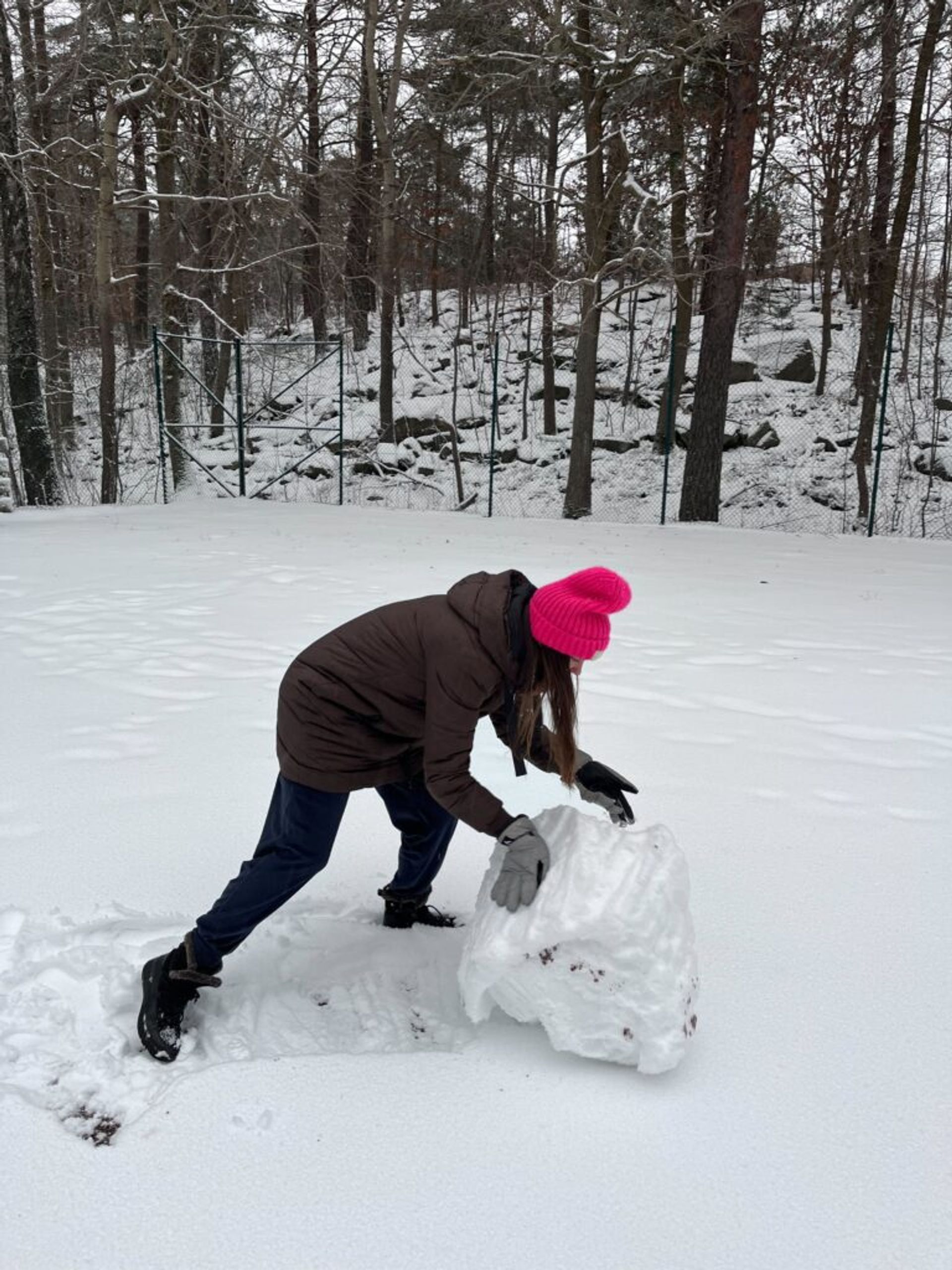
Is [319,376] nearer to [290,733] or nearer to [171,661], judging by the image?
[171,661]

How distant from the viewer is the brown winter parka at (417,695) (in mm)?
1967

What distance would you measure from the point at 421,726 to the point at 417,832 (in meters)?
0.45

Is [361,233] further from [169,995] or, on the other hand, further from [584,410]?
[169,995]

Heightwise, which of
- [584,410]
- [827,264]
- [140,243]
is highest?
[140,243]

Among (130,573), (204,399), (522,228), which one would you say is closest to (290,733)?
(130,573)

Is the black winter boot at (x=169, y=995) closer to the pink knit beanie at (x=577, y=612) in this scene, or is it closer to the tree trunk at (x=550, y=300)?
the pink knit beanie at (x=577, y=612)

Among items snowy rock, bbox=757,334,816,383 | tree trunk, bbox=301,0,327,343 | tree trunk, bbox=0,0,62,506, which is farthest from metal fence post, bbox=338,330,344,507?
snowy rock, bbox=757,334,816,383

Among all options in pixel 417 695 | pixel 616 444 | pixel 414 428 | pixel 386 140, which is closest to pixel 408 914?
pixel 417 695

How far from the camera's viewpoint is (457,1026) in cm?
219

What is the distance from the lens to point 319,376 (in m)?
21.2

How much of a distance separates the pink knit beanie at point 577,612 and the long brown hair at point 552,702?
5 cm

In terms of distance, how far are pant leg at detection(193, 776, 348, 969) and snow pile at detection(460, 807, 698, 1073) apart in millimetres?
423

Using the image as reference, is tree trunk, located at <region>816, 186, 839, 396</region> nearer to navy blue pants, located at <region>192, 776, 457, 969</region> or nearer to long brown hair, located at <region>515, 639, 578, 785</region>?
long brown hair, located at <region>515, 639, 578, 785</region>

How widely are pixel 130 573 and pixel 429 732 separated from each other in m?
6.05
